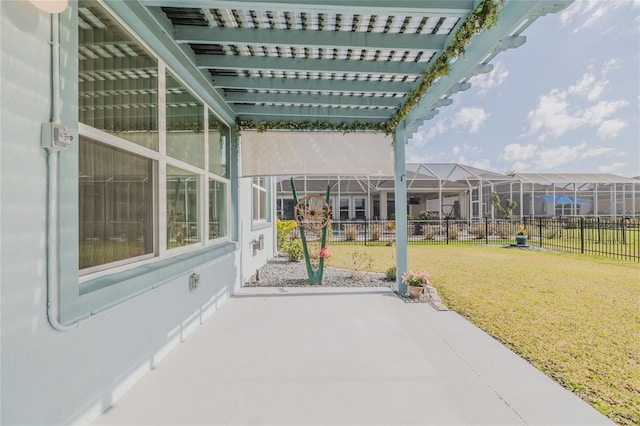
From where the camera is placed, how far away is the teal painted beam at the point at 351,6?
2.59 m

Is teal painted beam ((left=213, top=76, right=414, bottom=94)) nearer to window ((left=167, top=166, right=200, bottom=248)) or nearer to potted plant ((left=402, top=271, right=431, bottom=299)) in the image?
window ((left=167, top=166, right=200, bottom=248))

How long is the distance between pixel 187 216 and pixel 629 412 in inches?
179

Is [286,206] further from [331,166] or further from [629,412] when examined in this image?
[629,412]

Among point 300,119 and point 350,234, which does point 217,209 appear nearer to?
point 300,119

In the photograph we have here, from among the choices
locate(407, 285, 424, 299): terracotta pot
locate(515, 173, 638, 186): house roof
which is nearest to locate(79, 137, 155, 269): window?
locate(407, 285, 424, 299): terracotta pot

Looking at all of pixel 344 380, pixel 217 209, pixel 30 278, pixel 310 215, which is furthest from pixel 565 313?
pixel 30 278

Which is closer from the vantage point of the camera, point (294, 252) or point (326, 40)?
point (326, 40)

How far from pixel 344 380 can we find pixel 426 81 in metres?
3.71

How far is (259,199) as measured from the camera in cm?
852

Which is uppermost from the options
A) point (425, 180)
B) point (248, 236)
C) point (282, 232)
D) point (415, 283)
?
point (425, 180)

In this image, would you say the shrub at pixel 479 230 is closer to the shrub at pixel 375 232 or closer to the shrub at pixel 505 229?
the shrub at pixel 505 229

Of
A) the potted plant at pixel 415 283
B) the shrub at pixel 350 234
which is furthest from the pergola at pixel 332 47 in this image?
the shrub at pixel 350 234

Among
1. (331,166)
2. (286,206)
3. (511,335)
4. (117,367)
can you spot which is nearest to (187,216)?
Answer: (117,367)

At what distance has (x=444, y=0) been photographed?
273cm
